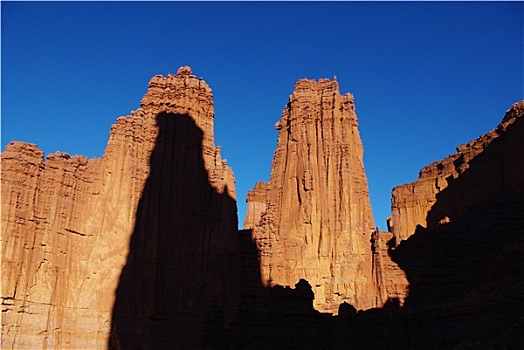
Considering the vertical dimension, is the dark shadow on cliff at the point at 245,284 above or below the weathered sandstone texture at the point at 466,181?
below

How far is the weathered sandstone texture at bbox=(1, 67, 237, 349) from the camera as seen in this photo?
44531 mm

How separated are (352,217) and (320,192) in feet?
16.2

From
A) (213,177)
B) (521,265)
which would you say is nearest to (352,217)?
(213,177)

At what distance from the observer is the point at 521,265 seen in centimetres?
4412

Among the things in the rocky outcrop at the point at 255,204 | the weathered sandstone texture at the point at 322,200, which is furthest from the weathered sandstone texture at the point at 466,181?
the rocky outcrop at the point at 255,204

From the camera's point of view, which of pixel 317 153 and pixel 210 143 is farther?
pixel 317 153

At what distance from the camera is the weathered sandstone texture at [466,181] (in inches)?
2418

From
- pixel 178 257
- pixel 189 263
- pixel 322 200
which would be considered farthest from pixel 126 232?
pixel 322 200

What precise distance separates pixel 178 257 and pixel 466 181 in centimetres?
3496

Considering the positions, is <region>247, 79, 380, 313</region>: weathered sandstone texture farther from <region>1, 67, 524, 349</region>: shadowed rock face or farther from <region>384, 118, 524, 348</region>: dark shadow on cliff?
<region>384, 118, 524, 348</region>: dark shadow on cliff

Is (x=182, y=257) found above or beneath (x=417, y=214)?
beneath

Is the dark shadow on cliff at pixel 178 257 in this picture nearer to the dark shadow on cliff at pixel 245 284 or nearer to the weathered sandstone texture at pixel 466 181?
the dark shadow on cliff at pixel 245 284

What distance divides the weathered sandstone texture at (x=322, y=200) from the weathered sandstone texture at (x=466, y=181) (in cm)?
1066

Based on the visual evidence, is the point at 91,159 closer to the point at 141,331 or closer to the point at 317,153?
the point at 141,331
